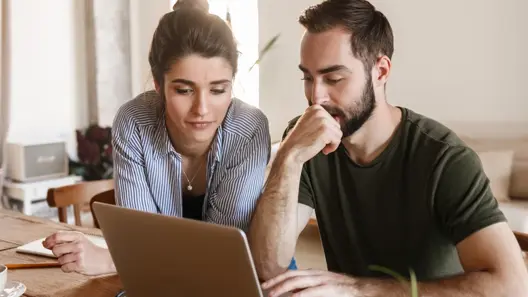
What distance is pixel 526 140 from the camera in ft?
10.7

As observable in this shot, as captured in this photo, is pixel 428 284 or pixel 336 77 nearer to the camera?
pixel 428 284

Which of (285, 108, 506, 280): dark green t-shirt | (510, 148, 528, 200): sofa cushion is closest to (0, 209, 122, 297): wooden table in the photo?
(285, 108, 506, 280): dark green t-shirt

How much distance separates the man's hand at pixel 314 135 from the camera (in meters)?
1.32

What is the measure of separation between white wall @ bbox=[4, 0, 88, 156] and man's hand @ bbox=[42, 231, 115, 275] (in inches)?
120

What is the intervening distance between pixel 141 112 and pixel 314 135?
462 mm

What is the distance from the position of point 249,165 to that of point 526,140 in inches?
91.3

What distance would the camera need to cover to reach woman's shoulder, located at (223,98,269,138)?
1.48 metres

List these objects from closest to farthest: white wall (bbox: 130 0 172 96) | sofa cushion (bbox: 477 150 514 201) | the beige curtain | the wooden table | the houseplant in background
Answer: the wooden table
sofa cushion (bbox: 477 150 514 201)
the beige curtain
the houseplant in background
white wall (bbox: 130 0 172 96)

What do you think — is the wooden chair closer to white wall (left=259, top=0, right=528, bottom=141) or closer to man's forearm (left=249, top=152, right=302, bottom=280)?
man's forearm (left=249, top=152, right=302, bottom=280)

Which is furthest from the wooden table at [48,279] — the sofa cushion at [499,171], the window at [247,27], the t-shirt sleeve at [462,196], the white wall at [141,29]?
the white wall at [141,29]

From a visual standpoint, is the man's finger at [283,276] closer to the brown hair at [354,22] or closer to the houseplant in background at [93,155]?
the brown hair at [354,22]

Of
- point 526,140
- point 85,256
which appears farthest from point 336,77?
point 526,140

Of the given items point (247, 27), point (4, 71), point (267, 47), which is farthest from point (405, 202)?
point (4, 71)

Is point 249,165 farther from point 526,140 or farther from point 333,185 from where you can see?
point 526,140
